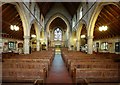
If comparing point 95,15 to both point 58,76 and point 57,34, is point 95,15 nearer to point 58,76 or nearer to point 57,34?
point 58,76

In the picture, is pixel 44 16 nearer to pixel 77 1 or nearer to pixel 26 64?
pixel 77 1

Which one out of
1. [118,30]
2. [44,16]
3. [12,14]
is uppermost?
[44,16]

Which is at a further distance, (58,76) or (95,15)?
(95,15)

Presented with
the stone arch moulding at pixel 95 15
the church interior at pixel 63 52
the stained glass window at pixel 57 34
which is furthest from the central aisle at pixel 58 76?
the stained glass window at pixel 57 34

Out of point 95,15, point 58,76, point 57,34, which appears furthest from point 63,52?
point 57,34

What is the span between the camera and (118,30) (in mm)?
16953

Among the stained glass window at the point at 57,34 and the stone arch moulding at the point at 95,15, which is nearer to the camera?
the stone arch moulding at the point at 95,15

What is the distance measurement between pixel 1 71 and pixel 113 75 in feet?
14.8

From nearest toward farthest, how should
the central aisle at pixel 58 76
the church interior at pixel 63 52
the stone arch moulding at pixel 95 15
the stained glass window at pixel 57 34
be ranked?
1. the church interior at pixel 63 52
2. the central aisle at pixel 58 76
3. the stone arch moulding at pixel 95 15
4. the stained glass window at pixel 57 34

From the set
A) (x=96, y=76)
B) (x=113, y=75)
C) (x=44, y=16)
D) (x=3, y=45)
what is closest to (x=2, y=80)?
(x=96, y=76)

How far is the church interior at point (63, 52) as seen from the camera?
267 inches

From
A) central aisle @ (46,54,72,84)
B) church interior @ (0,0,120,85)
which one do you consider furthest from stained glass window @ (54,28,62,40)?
central aisle @ (46,54,72,84)

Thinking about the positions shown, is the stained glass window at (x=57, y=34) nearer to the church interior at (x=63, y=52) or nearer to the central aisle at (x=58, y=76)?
the church interior at (x=63, y=52)

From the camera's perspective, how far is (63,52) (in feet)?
71.3
